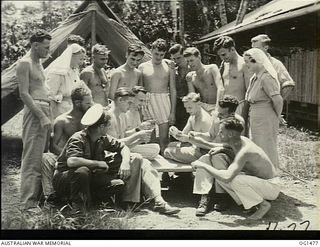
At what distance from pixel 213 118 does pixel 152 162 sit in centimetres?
70

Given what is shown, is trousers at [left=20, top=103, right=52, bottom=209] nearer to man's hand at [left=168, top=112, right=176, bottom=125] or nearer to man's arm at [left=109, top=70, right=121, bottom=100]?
man's arm at [left=109, top=70, right=121, bottom=100]

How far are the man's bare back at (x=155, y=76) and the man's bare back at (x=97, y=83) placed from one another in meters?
0.38

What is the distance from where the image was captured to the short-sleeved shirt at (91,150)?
13.8ft

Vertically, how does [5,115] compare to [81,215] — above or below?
above

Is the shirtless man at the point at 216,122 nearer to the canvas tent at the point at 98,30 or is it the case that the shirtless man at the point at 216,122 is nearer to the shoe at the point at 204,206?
the shoe at the point at 204,206

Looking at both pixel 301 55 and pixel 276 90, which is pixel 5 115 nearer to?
pixel 276 90

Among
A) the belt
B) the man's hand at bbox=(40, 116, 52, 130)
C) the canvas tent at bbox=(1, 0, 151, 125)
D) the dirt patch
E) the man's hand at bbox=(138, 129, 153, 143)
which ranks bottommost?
the dirt patch

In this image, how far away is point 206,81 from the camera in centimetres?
475

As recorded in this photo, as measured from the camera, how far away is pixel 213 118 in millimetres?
4602

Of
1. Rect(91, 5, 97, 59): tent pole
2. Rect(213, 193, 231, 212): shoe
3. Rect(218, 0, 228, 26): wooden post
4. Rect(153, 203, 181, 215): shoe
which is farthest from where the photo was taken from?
Rect(91, 5, 97, 59): tent pole

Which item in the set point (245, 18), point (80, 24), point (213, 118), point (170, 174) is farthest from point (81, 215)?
point (245, 18)

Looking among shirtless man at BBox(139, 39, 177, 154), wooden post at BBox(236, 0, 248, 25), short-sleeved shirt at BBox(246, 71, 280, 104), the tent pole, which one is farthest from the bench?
wooden post at BBox(236, 0, 248, 25)

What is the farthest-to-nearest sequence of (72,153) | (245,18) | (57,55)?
(245,18), (57,55), (72,153)

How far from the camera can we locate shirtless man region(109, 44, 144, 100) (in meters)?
4.69
